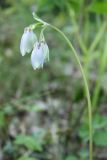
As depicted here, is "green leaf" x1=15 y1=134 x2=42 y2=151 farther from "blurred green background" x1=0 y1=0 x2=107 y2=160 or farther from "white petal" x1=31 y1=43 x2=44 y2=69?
"white petal" x1=31 y1=43 x2=44 y2=69

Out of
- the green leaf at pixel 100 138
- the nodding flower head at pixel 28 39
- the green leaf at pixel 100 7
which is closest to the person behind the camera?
the nodding flower head at pixel 28 39

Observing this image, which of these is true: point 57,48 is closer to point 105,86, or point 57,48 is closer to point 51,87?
point 51,87

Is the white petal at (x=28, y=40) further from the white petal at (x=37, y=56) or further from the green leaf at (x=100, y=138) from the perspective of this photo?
the green leaf at (x=100, y=138)

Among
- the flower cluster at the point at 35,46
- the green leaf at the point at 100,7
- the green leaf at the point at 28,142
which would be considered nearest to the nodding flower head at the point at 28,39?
the flower cluster at the point at 35,46

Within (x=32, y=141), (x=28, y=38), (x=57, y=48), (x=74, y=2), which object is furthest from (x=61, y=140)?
(x=57, y=48)

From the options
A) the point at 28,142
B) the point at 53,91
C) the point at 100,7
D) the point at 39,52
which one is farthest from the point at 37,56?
the point at 53,91

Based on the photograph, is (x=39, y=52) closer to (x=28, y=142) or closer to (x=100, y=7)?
(x=28, y=142)

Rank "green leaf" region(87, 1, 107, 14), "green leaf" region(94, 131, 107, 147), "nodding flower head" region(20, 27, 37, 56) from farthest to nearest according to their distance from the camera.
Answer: "green leaf" region(87, 1, 107, 14)
"green leaf" region(94, 131, 107, 147)
"nodding flower head" region(20, 27, 37, 56)

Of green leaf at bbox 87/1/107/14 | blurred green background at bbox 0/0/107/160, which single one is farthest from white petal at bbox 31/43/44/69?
green leaf at bbox 87/1/107/14

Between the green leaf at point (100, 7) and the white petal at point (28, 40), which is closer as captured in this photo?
the white petal at point (28, 40)
